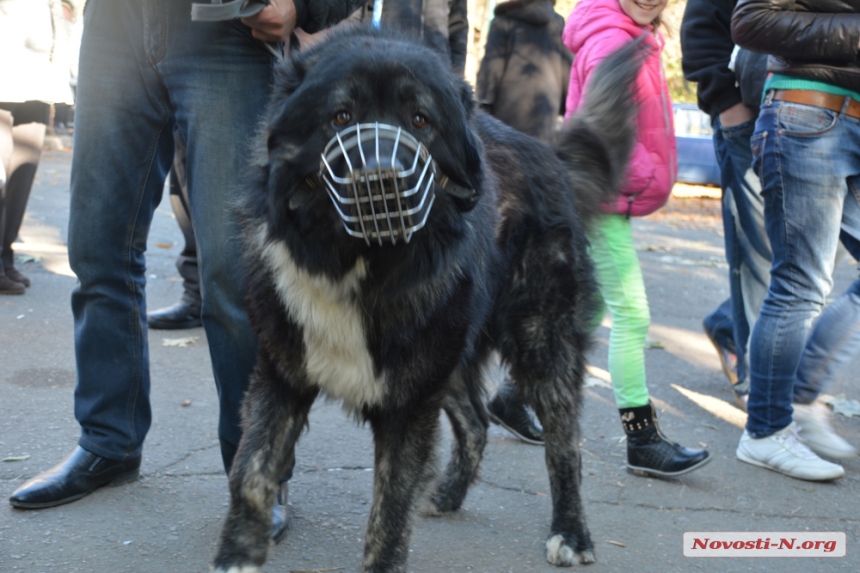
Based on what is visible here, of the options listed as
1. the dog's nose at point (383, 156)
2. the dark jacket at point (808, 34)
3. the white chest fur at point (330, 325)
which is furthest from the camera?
the dark jacket at point (808, 34)

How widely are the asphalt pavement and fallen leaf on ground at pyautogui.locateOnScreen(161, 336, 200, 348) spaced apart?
13 millimetres

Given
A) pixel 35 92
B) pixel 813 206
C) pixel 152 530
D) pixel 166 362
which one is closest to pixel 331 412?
pixel 166 362

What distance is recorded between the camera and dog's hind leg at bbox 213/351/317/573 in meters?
2.55

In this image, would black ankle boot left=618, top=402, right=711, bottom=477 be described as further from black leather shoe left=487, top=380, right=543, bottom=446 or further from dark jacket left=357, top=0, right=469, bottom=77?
dark jacket left=357, top=0, right=469, bottom=77

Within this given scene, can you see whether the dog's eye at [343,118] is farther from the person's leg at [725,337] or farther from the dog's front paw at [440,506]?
the person's leg at [725,337]

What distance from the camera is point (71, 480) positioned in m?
3.06

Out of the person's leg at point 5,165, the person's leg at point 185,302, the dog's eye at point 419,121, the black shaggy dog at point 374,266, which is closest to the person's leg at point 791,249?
the black shaggy dog at point 374,266

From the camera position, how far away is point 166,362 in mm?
4941

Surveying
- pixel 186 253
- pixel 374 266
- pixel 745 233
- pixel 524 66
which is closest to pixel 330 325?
pixel 374 266

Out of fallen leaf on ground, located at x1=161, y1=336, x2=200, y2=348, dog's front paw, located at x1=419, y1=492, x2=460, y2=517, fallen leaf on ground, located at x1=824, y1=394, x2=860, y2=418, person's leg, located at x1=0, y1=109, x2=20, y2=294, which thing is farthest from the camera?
person's leg, located at x1=0, y1=109, x2=20, y2=294

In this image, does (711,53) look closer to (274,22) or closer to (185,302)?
(274,22)

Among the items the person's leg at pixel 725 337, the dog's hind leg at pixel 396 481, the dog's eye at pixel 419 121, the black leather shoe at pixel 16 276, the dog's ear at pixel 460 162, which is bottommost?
the black leather shoe at pixel 16 276

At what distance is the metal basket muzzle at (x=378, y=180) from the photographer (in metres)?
2.08

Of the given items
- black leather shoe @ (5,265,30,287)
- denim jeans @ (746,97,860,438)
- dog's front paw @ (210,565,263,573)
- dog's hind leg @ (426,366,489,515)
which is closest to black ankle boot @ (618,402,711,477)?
denim jeans @ (746,97,860,438)
